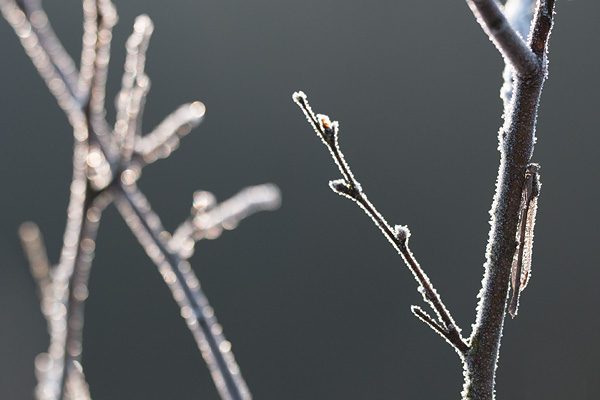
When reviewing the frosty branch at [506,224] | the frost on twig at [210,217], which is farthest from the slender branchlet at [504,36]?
the frost on twig at [210,217]

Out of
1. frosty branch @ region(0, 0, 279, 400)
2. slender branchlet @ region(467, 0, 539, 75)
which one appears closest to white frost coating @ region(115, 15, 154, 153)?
frosty branch @ region(0, 0, 279, 400)

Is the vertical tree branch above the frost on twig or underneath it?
underneath

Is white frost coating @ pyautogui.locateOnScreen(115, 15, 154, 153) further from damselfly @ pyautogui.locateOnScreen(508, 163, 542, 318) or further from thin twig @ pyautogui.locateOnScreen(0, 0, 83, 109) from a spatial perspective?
damselfly @ pyautogui.locateOnScreen(508, 163, 542, 318)

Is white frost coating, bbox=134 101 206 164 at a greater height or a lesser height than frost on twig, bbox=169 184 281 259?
greater

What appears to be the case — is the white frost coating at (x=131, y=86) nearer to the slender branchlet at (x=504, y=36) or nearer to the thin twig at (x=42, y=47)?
the thin twig at (x=42, y=47)

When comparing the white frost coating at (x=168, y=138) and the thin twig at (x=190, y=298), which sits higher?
the white frost coating at (x=168, y=138)

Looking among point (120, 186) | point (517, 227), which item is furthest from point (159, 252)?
point (517, 227)

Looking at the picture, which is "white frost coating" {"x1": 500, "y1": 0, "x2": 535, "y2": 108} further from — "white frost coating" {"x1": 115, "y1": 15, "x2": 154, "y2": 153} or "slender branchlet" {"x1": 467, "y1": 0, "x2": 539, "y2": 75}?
"white frost coating" {"x1": 115, "y1": 15, "x2": 154, "y2": 153}

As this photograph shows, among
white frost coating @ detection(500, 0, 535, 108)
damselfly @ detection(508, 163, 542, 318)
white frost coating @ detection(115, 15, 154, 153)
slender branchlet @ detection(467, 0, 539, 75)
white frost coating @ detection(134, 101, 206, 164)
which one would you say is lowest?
damselfly @ detection(508, 163, 542, 318)

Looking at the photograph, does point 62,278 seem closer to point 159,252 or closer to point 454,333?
point 159,252

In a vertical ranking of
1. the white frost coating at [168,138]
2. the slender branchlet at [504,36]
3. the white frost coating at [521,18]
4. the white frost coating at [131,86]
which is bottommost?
the slender branchlet at [504,36]

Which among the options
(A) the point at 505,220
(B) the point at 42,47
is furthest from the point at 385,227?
(B) the point at 42,47
